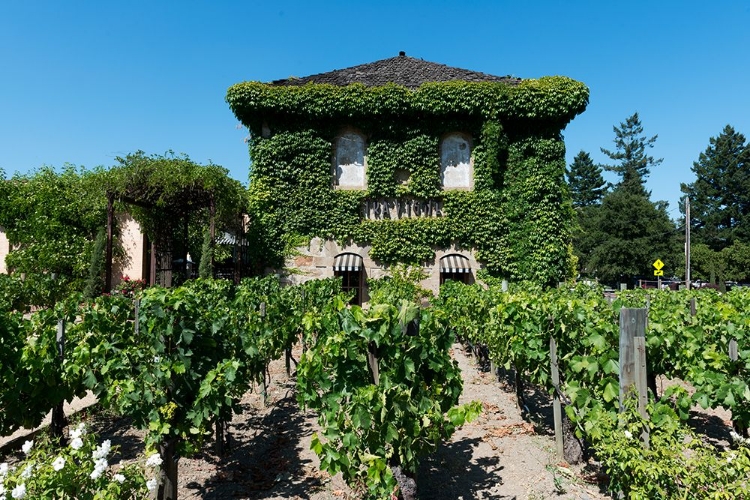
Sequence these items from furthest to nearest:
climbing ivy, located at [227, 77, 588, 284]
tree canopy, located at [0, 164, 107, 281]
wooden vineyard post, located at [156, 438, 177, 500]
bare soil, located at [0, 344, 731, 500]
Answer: tree canopy, located at [0, 164, 107, 281], climbing ivy, located at [227, 77, 588, 284], bare soil, located at [0, 344, 731, 500], wooden vineyard post, located at [156, 438, 177, 500]

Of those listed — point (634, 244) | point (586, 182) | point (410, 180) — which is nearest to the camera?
point (410, 180)

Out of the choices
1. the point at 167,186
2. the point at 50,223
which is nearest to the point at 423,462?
the point at 167,186

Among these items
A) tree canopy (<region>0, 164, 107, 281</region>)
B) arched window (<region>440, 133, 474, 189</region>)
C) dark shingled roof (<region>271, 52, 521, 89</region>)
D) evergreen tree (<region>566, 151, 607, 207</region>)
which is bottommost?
tree canopy (<region>0, 164, 107, 281</region>)

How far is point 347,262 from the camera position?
14.7 meters

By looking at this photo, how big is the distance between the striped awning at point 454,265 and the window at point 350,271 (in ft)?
8.83

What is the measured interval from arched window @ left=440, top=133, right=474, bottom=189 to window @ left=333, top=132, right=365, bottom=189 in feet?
9.06

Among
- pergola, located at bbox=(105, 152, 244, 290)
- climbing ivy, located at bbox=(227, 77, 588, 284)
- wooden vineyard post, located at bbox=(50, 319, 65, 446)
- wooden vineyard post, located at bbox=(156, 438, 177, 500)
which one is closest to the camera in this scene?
wooden vineyard post, located at bbox=(156, 438, 177, 500)

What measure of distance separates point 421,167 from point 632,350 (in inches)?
477

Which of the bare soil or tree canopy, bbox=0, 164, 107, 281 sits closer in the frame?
the bare soil

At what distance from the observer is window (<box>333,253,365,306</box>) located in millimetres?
14711

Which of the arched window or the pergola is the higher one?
the arched window

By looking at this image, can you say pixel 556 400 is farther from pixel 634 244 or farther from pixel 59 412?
pixel 634 244

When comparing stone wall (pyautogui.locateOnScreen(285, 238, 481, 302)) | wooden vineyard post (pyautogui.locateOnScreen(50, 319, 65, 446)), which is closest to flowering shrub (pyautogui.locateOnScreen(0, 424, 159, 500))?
wooden vineyard post (pyautogui.locateOnScreen(50, 319, 65, 446))

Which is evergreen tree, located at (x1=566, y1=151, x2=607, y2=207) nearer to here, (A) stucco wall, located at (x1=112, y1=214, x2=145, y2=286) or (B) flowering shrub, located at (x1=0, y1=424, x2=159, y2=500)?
(A) stucco wall, located at (x1=112, y1=214, x2=145, y2=286)
